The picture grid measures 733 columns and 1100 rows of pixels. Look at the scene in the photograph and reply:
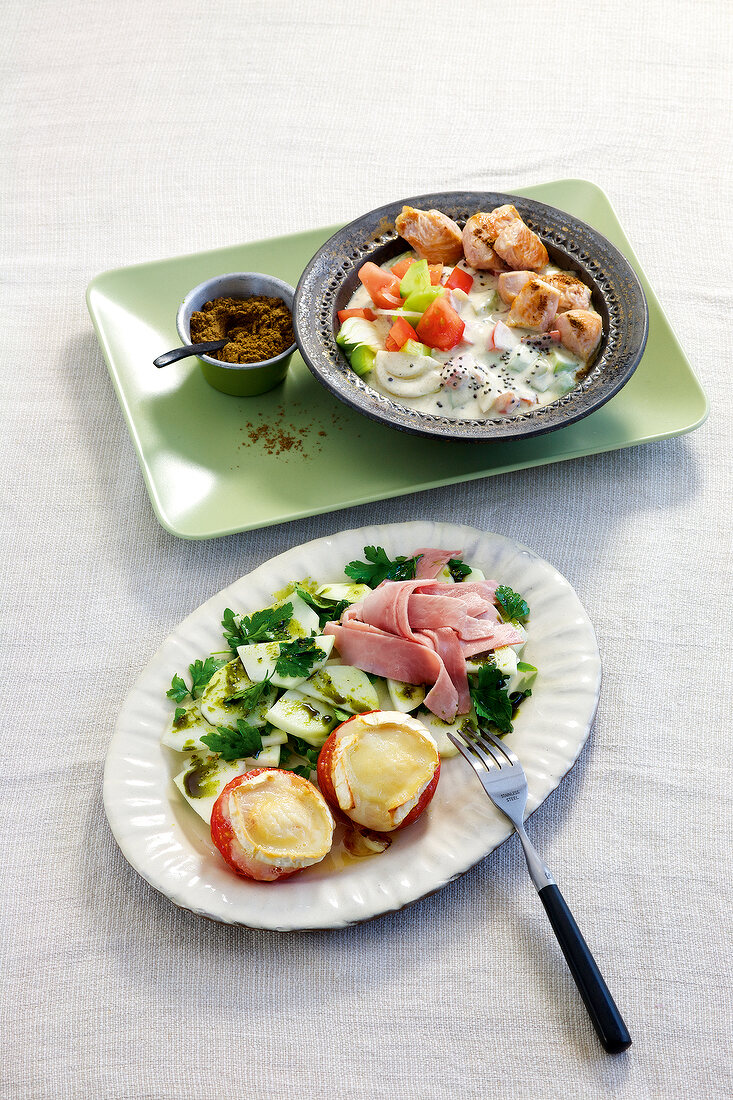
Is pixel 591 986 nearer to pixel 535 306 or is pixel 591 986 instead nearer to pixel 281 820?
pixel 281 820

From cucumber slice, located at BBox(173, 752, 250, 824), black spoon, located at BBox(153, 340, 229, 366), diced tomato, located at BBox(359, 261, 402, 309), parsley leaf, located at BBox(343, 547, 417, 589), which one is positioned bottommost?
cucumber slice, located at BBox(173, 752, 250, 824)

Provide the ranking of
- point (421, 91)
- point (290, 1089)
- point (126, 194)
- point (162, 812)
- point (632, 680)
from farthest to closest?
1. point (421, 91)
2. point (126, 194)
3. point (632, 680)
4. point (162, 812)
5. point (290, 1089)

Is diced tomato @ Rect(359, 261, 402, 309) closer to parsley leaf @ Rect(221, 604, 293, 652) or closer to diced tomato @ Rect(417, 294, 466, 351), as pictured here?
diced tomato @ Rect(417, 294, 466, 351)

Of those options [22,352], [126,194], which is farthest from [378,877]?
[126,194]

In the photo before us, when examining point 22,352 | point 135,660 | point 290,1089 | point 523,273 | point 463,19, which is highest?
point 463,19

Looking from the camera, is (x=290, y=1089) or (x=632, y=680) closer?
(x=290, y=1089)

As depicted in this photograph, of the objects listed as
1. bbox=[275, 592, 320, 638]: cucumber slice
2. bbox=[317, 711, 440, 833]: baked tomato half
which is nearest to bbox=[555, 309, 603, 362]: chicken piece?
bbox=[275, 592, 320, 638]: cucumber slice

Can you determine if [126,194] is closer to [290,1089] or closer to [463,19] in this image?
[463,19]
